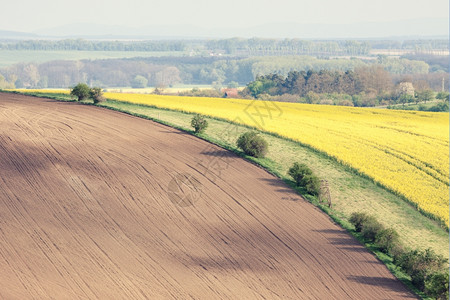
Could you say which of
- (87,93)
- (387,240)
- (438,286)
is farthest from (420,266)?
(87,93)

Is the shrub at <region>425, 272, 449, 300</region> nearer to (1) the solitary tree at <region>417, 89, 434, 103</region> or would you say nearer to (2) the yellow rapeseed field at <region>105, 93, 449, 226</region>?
(2) the yellow rapeseed field at <region>105, 93, 449, 226</region>

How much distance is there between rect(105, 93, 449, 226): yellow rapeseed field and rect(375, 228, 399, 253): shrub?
739cm

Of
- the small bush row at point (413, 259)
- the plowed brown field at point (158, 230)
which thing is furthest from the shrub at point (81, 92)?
the small bush row at point (413, 259)

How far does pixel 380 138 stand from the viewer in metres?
60.9

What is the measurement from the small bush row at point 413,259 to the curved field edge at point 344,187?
2.61 meters

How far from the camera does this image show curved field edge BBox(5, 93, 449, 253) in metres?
36.2

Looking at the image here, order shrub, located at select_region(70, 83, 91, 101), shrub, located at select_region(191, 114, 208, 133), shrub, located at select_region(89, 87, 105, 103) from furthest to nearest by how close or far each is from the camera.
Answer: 1. shrub, located at select_region(70, 83, 91, 101)
2. shrub, located at select_region(89, 87, 105, 103)
3. shrub, located at select_region(191, 114, 208, 133)

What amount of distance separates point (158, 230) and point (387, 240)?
509 inches

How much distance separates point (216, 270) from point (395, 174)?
24105 mm

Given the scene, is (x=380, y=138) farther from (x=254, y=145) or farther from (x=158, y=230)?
(x=158, y=230)

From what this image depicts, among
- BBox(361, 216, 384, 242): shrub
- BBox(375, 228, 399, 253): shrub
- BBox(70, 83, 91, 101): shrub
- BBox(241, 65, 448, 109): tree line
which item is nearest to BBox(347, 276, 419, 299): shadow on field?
BBox(375, 228, 399, 253): shrub

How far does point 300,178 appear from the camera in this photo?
40.9 m

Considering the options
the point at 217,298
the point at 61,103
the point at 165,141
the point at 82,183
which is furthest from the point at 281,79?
the point at 217,298

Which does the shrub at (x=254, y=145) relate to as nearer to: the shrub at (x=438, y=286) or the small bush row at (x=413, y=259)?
the small bush row at (x=413, y=259)
